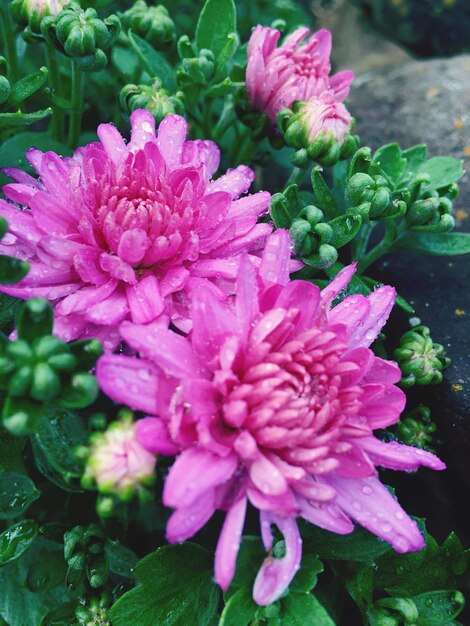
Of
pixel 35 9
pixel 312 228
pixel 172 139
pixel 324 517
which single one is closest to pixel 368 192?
pixel 312 228

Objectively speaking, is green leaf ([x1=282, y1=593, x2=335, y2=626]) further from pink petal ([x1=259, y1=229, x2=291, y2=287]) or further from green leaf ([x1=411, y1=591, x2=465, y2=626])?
pink petal ([x1=259, y1=229, x2=291, y2=287])

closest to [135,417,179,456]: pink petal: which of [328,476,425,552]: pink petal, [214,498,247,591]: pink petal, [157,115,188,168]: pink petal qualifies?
[214,498,247,591]: pink petal

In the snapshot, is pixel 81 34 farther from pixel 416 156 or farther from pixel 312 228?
pixel 416 156

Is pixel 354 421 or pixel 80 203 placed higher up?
pixel 80 203

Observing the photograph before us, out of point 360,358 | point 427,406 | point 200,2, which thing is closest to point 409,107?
point 200,2

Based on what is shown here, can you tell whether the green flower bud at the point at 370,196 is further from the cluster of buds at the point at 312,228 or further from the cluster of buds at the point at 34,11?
the cluster of buds at the point at 34,11

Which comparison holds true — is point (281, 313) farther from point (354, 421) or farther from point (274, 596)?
point (274, 596)

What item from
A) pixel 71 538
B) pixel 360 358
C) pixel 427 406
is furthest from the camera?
pixel 427 406
